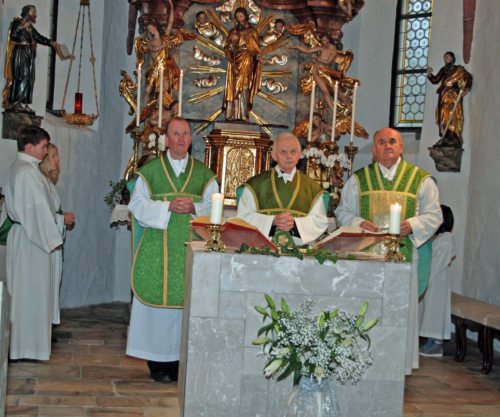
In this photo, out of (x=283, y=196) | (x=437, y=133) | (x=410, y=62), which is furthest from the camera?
(x=410, y=62)

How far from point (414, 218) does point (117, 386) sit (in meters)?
2.58

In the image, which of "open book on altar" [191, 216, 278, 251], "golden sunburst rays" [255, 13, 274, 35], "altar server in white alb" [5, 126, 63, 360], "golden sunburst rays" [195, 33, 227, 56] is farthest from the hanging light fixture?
"open book on altar" [191, 216, 278, 251]

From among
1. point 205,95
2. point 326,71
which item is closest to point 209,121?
point 205,95

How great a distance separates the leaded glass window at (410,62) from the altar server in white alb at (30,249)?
6.84 meters

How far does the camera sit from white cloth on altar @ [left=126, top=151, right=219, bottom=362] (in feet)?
23.8

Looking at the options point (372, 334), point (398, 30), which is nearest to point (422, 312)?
point (372, 334)

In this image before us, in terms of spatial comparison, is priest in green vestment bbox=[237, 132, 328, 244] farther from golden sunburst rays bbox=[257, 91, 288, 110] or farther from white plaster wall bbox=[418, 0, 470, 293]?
golden sunburst rays bbox=[257, 91, 288, 110]

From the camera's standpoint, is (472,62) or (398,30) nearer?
(472,62)

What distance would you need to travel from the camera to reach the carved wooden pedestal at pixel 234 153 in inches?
447

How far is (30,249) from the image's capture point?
796 cm

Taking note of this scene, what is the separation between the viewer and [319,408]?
401 cm

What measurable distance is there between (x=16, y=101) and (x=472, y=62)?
210 inches

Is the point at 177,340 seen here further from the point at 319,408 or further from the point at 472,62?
the point at 472,62

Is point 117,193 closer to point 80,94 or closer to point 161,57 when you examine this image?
point 80,94
